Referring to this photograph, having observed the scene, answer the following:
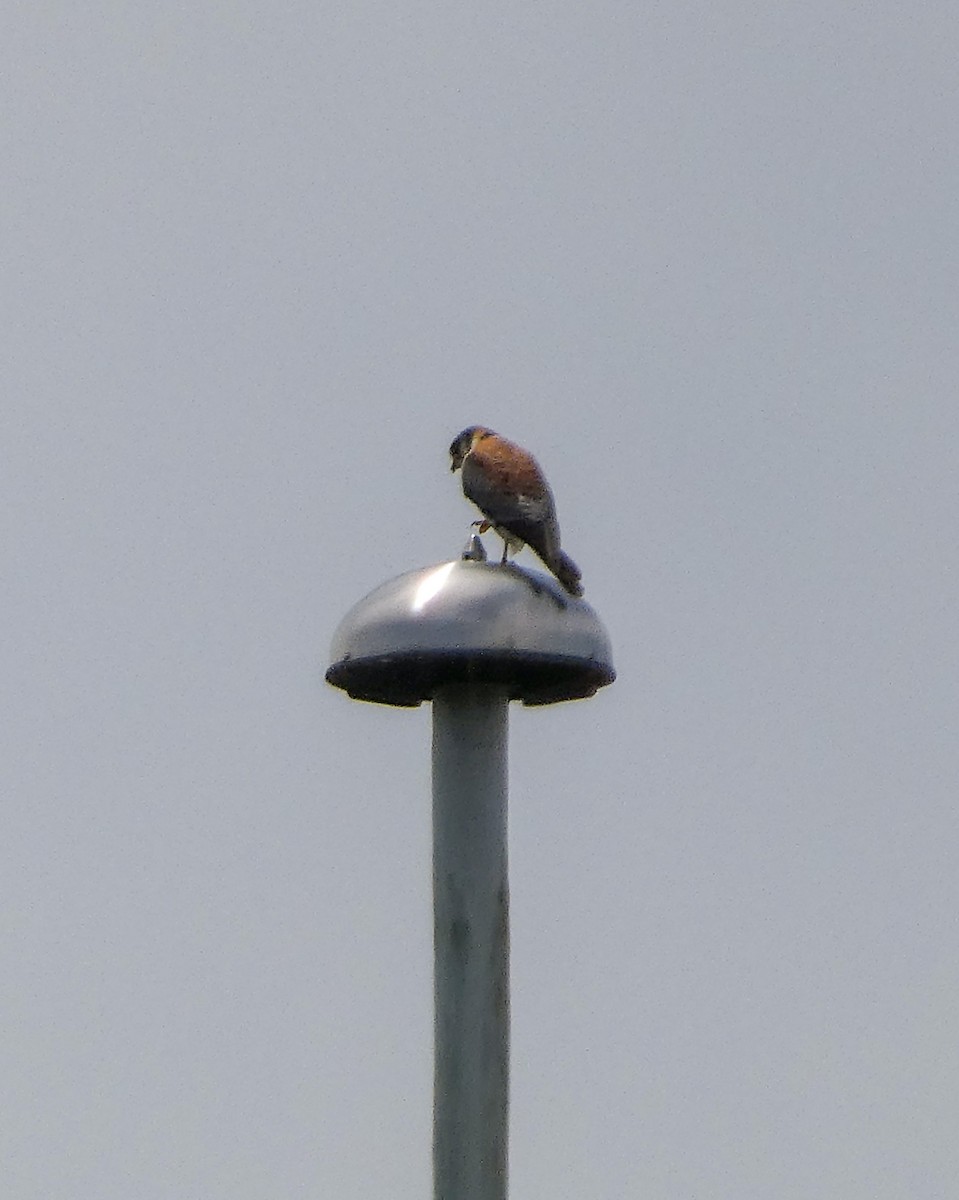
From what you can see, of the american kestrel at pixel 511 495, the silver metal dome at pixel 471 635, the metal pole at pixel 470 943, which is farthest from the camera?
the american kestrel at pixel 511 495

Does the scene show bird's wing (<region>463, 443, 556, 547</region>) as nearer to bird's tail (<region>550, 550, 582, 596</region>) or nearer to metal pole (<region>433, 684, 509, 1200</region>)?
bird's tail (<region>550, 550, 582, 596</region>)

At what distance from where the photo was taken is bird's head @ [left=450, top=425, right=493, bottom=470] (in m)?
6.04

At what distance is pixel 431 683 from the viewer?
4.73m

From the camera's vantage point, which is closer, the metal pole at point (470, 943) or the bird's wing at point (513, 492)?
the metal pole at point (470, 943)

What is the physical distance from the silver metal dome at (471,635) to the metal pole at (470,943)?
143mm

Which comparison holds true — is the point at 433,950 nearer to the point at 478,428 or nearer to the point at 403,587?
the point at 403,587

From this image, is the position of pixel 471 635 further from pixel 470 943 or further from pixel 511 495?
pixel 511 495

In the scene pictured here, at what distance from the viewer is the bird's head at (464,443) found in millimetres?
6039

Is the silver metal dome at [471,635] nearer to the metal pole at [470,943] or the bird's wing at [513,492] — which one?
the metal pole at [470,943]

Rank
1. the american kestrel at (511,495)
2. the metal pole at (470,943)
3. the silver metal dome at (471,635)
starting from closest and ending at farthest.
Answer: the metal pole at (470,943) → the silver metal dome at (471,635) → the american kestrel at (511,495)

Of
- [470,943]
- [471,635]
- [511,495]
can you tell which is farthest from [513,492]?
[470,943]

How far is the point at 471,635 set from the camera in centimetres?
→ 450

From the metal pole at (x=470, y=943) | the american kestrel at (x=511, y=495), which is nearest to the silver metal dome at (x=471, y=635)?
the metal pole at (x=470, y=943)

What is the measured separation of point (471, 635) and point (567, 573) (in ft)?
2.15
